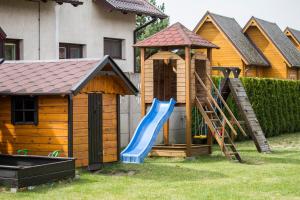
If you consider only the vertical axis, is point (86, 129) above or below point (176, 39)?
below

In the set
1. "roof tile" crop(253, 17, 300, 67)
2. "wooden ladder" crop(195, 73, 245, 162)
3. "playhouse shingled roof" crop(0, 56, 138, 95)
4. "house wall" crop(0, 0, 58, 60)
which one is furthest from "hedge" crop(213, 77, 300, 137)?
"roof tile" crop(253, 17, 300, 67)

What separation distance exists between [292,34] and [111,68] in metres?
Answer: 43.8

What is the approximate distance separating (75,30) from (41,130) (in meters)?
9.63

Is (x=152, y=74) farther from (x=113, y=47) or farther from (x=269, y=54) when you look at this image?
(x=269, y=54)

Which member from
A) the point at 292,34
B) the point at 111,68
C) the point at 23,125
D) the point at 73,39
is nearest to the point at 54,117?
the point at 23,125

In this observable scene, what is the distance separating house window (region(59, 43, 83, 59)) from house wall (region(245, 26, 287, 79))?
24457 mm

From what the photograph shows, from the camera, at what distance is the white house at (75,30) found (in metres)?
21.5

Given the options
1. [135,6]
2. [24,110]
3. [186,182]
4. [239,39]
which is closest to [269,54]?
[239,39]

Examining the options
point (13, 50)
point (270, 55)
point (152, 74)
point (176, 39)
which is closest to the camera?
point (176, 39)

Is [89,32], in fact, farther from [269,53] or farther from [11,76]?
[269,53]

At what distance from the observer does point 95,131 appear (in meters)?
16.0

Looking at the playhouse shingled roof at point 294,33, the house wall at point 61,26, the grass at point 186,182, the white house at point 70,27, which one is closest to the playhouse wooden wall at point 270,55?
the playhouse shingled roof at point 294,33

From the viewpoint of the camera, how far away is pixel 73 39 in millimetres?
24359

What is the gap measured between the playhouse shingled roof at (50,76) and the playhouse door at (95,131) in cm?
82
